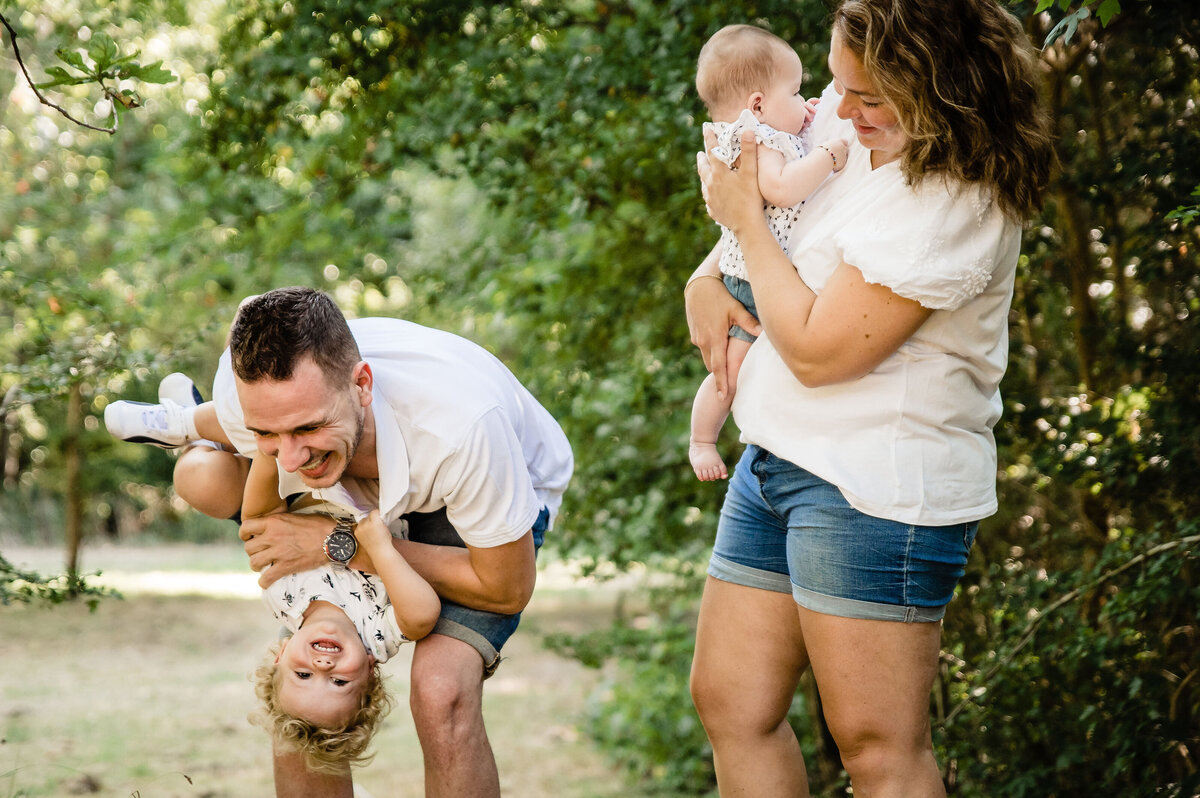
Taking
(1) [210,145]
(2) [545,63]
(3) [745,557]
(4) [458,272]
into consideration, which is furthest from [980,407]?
(4) [458,272]

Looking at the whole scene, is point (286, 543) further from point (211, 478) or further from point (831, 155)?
point (831, 155)

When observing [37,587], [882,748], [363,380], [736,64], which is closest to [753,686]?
[882,748]

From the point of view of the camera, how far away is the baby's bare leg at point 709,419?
189 cm

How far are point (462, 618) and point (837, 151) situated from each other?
49.2 inches

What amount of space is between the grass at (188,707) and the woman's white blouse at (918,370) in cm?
170

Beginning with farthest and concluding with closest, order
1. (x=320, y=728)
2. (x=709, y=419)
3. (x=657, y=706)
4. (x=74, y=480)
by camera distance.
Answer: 1. (x=74, y=480)
2. (x=657, y=706)
3. (x=320, y=728)
4. (x=709, y=419)

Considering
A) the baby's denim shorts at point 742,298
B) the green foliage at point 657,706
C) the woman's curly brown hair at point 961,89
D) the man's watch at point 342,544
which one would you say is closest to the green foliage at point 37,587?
the man's watch at point 342,544

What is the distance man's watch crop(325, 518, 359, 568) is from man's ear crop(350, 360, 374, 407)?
33cm

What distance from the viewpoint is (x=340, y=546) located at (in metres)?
2.29

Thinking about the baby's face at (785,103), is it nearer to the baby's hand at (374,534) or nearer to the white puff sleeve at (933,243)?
the white puff sleeve at (933,243)

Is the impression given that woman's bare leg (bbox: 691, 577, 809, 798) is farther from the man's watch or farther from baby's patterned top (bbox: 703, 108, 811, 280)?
the man's watch

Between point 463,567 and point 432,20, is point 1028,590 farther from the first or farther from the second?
point 432,20

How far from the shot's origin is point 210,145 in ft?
12.3

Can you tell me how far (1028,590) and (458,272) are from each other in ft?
9.64
